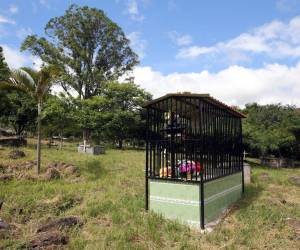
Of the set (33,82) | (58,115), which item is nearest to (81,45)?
(58,115)

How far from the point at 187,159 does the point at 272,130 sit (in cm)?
1695

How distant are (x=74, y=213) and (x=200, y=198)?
10.0ft

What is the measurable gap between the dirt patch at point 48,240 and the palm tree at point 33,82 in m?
5.61

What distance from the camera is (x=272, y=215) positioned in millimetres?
7047

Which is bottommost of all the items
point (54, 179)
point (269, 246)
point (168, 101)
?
point (269, 246)

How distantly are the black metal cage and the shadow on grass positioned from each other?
3.96m

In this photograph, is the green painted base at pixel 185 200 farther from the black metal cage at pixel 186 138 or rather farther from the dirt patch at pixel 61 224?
the dirt patch at pixel 61 224

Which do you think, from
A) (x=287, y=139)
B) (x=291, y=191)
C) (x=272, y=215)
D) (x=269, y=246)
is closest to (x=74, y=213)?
(x=269, y=246)

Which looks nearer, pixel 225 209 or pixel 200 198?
pixel 200 198

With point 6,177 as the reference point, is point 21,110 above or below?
above

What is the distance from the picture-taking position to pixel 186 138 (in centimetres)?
703

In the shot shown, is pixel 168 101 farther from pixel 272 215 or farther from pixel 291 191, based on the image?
pixel 291 191

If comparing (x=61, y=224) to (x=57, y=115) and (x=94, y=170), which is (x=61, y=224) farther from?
(x=57, y=115)

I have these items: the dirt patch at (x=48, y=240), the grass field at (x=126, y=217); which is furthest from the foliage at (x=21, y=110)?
the dirt patch at (x=48, y=240)
